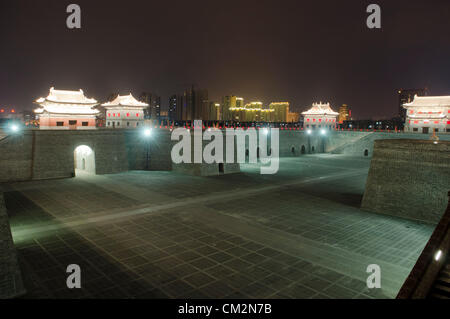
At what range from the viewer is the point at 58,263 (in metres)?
7.85

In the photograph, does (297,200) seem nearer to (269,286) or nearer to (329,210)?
(329,210)

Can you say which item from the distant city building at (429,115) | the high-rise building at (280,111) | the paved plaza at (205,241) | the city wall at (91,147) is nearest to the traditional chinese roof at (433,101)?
the distant city building at (429,115)

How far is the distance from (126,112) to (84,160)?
1447 cm

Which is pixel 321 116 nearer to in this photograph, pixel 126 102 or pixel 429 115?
pixel 429 115

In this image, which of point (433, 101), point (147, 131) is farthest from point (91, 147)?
point (433, 101)

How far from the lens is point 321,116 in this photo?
147ft

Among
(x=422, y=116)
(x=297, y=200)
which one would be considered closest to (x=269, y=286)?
(x=297, y=200)

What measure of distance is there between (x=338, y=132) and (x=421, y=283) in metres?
34.7

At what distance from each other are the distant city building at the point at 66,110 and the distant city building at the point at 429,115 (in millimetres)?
35655

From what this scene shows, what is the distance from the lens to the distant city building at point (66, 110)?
2667cm

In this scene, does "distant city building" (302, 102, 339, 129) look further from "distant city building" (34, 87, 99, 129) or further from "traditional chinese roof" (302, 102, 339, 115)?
"distant city building" (34, 87, 99, 129)

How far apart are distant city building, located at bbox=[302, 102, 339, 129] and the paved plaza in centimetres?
2978

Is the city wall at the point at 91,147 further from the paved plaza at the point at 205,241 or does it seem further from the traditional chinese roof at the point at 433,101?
the traditional chinese roof at the point at 433,101

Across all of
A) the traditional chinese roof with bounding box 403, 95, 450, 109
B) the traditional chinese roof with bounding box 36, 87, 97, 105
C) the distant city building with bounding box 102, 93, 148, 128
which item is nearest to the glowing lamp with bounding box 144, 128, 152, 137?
the traditional chinese roof with bounding box 36, 87, 97, 105
